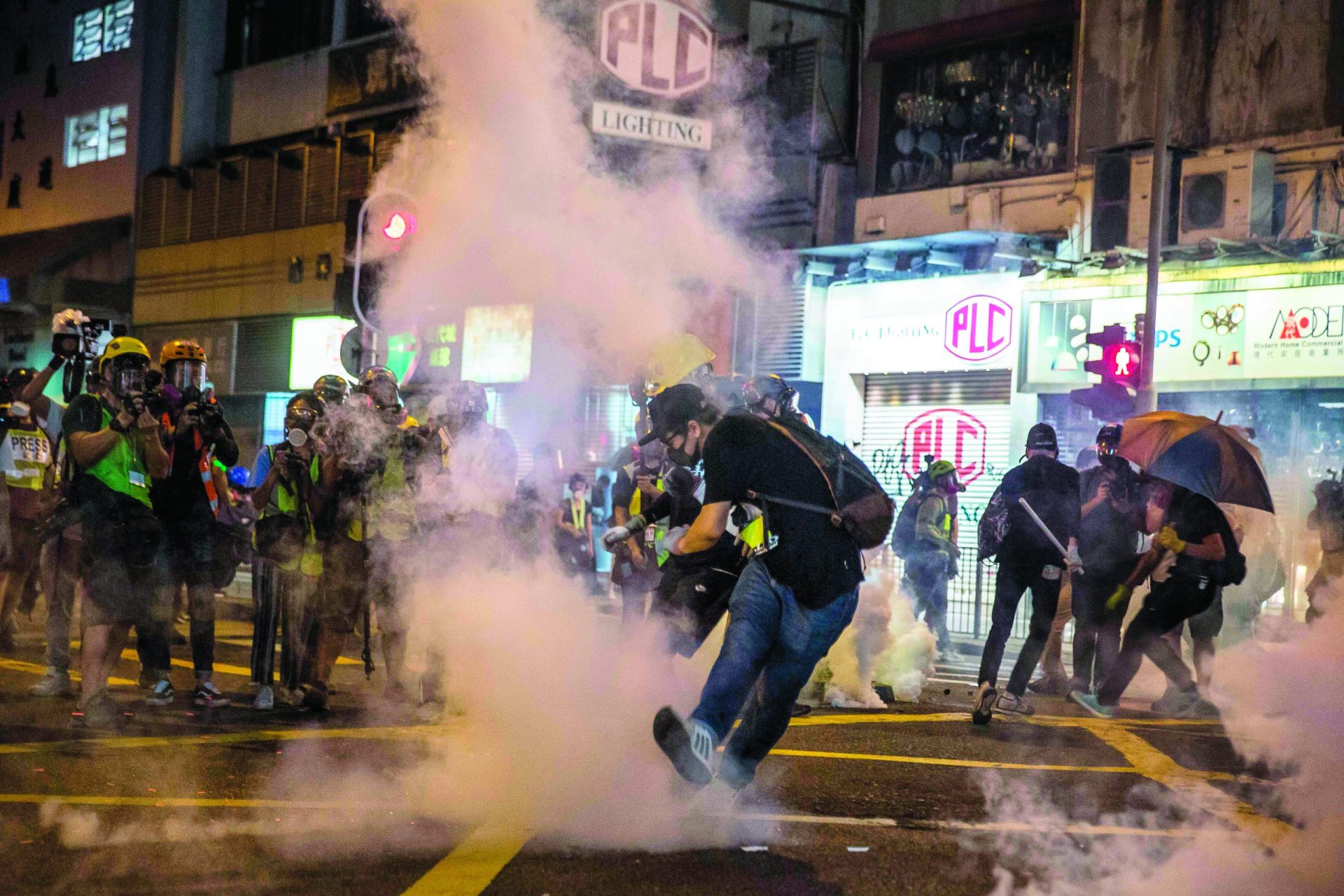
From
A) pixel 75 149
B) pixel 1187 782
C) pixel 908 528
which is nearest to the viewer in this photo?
pixel 1187 782

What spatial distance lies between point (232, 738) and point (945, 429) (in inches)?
506

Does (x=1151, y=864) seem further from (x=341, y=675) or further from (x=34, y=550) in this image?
(x=34, y=550)

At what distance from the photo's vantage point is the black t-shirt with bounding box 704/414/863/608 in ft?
16.6

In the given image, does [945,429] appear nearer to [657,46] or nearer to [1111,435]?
[657,46]

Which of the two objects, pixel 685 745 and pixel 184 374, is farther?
pixel 184 374

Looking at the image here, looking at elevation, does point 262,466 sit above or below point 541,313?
below

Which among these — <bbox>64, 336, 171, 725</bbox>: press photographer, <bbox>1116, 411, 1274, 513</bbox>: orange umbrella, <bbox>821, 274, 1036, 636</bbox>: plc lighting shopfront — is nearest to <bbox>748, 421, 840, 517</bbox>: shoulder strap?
<bbox>64, 336, 171, 725</bbox>: press photographer

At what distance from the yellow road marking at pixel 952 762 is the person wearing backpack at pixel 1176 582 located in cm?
196

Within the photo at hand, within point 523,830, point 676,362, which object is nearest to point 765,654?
point 523,830

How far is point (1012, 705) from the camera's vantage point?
27.8 ft

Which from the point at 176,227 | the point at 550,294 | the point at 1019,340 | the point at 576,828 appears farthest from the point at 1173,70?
the point at 176,227

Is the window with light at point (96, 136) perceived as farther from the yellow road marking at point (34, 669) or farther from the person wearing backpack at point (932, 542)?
the yellow road marking at point (34, 669)

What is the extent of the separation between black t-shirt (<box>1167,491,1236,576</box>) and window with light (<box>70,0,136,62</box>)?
1090 inches

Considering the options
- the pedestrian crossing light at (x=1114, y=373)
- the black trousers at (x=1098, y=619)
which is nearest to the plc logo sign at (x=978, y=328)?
the pedestrian crossing light at (x=1114, y=373)
